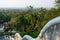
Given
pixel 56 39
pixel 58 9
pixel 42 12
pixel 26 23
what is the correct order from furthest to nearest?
pixel 26 23
pixel 42 12
pixel 58 9
pixel 56 39

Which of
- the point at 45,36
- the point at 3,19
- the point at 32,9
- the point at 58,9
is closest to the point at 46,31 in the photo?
the point at 45,36

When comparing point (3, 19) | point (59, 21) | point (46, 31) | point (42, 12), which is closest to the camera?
point (59, 21)

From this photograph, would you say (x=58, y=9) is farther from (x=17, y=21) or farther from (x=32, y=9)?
(x=32, y=9)

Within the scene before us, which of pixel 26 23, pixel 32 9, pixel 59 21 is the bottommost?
pixel 59 21

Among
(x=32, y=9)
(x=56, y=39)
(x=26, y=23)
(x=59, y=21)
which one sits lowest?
(x=56, y=39)

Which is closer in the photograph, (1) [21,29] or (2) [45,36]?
(2) [45,36]

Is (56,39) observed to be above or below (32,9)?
below

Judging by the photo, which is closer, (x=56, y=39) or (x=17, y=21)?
(x=56, y=39)

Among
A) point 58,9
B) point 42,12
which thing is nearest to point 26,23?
point 42,12

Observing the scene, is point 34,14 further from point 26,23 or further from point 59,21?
point 59,21
